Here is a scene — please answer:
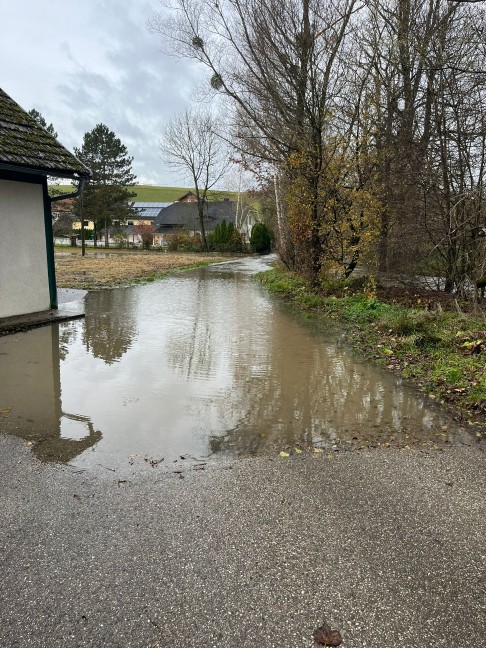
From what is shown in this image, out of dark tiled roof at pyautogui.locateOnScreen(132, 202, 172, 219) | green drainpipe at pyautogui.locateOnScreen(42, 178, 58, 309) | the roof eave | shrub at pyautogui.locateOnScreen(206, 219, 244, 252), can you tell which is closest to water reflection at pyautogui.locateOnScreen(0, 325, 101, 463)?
green drainpipe at pyautogui.locateOnScreen(42, 178, 58, 309)

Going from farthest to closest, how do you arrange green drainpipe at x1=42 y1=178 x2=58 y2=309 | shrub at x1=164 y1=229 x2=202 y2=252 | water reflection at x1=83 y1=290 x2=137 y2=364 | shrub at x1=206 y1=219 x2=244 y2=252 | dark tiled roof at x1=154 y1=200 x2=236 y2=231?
dark tiled roof at x1=154 y1=200 x2=236 y2=231
shrub at x1=164 y1=229 x2=202 y2=252
shrub at x1=206 y1=219 x2=244 y2=252
green drainpipe at x1=42 y1=178 x2=58 y2=309
water reflection at x1=83 y1=290 x2=137 y2=364

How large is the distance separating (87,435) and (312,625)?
3016mm

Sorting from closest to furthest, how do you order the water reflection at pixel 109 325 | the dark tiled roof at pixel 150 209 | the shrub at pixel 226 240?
the water reflection at pixel 109 325
the shrub at pixel 226 240
the dark tiled roof at pixel 150 209

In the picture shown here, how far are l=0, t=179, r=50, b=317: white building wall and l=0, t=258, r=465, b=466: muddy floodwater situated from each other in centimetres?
112

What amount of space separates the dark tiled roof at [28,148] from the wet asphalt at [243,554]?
22.8 feet

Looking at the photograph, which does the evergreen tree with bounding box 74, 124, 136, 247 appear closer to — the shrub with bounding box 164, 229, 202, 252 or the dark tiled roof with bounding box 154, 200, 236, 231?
the shrub with bounding box 164, 229, 202, 252

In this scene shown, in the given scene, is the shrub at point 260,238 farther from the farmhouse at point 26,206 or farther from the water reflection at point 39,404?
the water reflection at point 39,404

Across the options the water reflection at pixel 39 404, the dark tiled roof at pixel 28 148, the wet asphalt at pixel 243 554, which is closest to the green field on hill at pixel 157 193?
the dark tiled roof at pixel 28 148

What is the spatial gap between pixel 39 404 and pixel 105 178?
183 ft

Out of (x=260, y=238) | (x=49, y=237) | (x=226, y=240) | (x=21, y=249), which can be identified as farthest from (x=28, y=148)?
(x=226, y=240)

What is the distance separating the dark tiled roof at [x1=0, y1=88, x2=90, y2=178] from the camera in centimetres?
875

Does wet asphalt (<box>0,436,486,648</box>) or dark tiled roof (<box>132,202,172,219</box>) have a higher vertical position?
dark tiled roof (<box>132,202,172,219</box>)

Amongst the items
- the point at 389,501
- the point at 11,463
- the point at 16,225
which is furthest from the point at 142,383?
the point at 16,225

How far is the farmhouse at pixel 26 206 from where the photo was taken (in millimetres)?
9062
